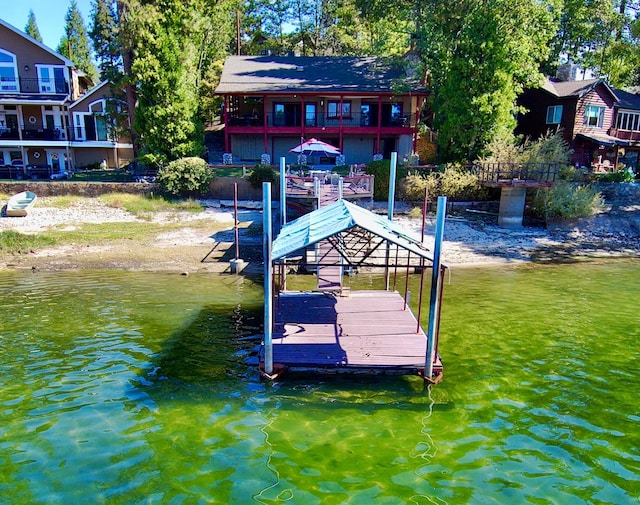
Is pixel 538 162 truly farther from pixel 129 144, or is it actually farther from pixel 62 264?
pixel 129 144

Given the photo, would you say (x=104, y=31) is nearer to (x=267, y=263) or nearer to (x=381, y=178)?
(x=381, y=178)

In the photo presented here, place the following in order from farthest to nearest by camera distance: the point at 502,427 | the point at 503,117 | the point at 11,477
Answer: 1. the point at 503,117
2. the point at 502,427
3. the point at 11,477

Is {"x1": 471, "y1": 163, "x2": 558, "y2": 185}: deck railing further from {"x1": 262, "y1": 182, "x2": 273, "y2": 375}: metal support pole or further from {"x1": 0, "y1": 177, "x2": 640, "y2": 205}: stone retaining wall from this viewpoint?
{"x1": 262, "y1": 182, "x2": 273, "y2": 375}: metal support pole

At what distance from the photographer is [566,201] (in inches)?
1129

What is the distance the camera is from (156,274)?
20938mm

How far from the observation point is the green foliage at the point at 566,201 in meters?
28.6

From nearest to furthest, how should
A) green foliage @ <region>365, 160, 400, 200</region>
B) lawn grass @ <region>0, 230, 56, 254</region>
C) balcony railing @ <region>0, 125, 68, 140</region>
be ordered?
1. lawn grass @ <region>0, 230, 56, 254</region>
2. green foliage @ <region>365, 160, 400, 200</region>
3. balcony railing @ <region>0, 125, 68, 140</region>

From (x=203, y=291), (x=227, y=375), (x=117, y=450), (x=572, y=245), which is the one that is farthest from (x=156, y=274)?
(x=572, y=245)

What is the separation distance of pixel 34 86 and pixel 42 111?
6.78 feet

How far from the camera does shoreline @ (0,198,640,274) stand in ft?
73.3

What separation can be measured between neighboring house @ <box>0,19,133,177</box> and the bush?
1309 cm

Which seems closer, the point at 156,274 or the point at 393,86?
the point at 156,274

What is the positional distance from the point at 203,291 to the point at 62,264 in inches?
321

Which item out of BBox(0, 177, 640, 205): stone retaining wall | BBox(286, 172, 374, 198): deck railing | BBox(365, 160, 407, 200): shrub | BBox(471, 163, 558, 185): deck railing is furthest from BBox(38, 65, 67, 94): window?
BBox(471, 163, 558, 185): deck railing
